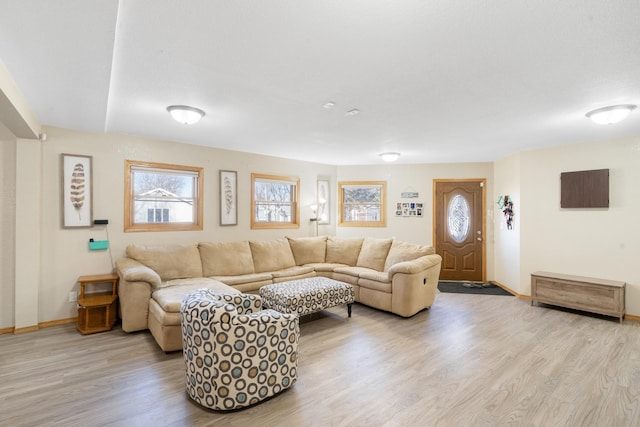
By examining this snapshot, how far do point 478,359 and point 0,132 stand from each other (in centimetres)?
561

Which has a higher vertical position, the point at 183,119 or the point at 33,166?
the point at 183,119

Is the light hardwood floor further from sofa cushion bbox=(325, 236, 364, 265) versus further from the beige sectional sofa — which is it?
sofa cushion bbox=(325, 236, 364, 265)

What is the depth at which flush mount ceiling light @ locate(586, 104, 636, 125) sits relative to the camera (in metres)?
3.00

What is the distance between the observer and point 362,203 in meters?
6.85

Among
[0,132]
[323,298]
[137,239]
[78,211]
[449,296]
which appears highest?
[0,132]

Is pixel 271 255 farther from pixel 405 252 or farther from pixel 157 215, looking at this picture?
pixel 405 252

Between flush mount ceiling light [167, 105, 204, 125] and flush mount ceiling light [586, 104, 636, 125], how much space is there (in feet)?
13.4

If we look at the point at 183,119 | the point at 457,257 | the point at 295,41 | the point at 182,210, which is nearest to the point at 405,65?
the point at 295,41

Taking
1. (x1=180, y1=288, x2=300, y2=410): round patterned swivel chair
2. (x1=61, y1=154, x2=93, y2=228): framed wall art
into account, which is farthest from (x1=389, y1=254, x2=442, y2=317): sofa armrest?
(x1=61, y1=154, x2=93, y2=228): framed wall art

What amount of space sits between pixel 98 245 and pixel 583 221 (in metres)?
6.80

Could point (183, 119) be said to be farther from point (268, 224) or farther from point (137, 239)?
point (268, 224)

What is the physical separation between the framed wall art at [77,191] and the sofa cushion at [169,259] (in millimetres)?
668

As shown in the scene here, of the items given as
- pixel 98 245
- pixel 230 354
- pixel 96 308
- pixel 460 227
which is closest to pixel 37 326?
pixel 96 308

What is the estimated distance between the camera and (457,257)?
252 inches
